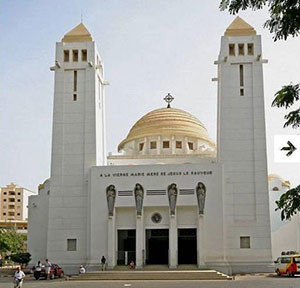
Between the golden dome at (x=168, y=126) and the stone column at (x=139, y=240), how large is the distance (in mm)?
12231

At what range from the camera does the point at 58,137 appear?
1550 inches

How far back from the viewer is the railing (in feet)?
119

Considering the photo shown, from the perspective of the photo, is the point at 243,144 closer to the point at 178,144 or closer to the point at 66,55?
the point at 178,144

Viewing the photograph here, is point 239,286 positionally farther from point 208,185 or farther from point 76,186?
point 76,186

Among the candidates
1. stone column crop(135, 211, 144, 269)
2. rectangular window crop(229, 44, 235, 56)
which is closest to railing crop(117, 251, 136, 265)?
stone column crop(135, 211, 144, 269)

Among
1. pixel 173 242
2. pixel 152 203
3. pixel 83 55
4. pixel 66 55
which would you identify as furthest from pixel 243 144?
pixel 66 55

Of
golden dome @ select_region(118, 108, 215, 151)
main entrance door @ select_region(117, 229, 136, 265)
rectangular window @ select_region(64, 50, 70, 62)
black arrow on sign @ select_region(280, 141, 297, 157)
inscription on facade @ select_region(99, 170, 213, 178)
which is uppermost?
rectangular window @ select_region(64, 50, 70, 62)

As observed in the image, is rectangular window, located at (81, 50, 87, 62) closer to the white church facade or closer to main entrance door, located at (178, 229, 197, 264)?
the white church facade

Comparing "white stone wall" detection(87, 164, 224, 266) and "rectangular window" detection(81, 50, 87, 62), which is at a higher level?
"rectangular window" detection(81, 50, 87, 62)

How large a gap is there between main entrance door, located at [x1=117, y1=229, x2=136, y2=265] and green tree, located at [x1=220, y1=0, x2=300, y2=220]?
30414 millimetres

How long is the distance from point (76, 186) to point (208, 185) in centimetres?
960

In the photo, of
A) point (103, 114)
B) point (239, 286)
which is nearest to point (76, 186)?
point (103, 114)

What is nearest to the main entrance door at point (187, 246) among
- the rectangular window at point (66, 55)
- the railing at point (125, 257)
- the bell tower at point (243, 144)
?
the bell tower at point (243, 144)

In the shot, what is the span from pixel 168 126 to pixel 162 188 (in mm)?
11684
